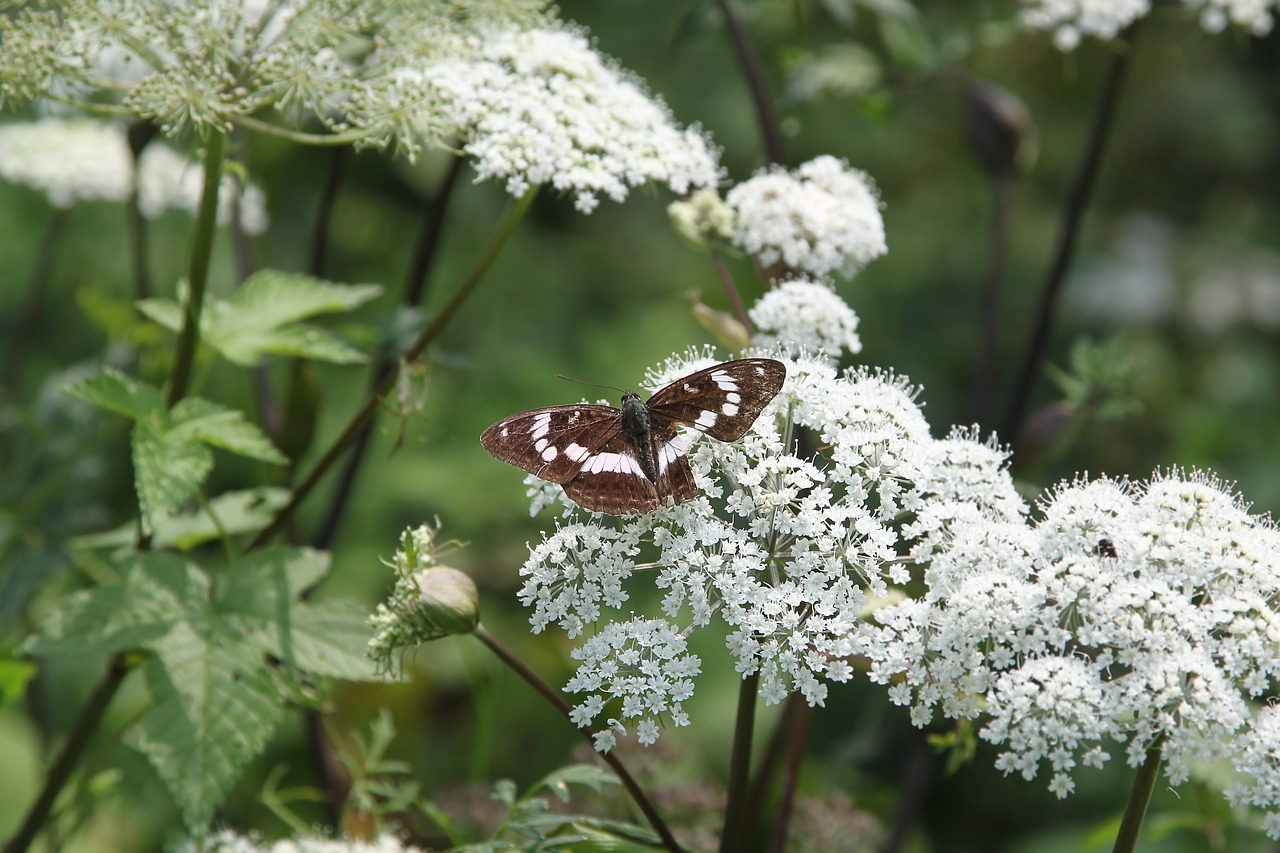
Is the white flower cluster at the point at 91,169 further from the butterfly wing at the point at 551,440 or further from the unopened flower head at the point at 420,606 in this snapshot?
the unopened flower head at the point at 420,606

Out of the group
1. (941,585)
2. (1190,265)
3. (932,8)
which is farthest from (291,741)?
(1190,265)

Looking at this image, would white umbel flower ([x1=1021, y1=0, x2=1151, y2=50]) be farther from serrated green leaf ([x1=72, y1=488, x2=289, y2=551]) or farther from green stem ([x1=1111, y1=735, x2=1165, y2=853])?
serrated green leaf ([x1=72, y1=488, x2=289, y2=551])

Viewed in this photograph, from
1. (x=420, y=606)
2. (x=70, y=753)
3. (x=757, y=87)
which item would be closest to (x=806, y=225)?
(x=757, y=87)

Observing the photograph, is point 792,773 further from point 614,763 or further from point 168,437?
point 168,437

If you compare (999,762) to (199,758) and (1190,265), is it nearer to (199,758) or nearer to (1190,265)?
(199,758)

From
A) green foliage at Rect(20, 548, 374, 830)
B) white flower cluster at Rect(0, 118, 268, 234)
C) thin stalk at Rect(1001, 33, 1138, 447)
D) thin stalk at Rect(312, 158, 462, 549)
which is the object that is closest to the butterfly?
green foliage at Rect(20, 548, 374, 830)

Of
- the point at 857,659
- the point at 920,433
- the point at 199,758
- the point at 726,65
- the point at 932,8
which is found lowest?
the point at 199,758

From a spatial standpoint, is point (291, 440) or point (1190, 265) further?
point (1190, 265)
